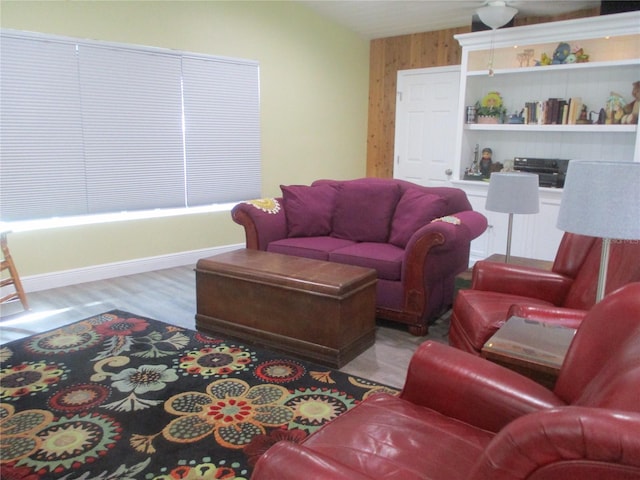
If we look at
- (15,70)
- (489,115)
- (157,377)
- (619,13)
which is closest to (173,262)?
(15,70)

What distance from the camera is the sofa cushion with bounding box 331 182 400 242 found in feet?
12.5

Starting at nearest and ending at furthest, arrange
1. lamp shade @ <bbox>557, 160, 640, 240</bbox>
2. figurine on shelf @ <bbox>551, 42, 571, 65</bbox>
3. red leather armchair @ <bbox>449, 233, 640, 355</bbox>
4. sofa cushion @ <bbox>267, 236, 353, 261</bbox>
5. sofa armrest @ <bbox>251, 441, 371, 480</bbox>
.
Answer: sofa armrest @ <bbox>251, 441, 371, 480</bbox>, lamp shade @ <bbox>557, 160, 640, 240</bbox>, red leather armchair @ <bbox>449, 233, 640, 355</bbox>, sofa cushion @ <bbox>267, 236, 353, 261</bbox>, figurine on shelf @ <bbox>551, 42, 571, 65</bbox>

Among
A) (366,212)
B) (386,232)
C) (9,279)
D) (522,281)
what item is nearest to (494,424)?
(522,281)

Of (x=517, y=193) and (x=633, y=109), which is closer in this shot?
(x=517, y=193)

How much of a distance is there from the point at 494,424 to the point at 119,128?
405cm

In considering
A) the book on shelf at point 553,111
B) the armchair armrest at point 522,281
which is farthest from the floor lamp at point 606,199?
the book on shelf at point 553,111

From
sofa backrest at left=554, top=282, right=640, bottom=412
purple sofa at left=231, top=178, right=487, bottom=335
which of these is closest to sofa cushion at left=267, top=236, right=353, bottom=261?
purple sofa at left=231, top=178, right=487, bottom=335

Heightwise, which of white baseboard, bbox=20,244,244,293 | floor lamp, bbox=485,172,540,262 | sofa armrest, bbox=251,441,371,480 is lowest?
white baseboard, bbox=20,244,244,293

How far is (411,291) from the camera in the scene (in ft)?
10.5

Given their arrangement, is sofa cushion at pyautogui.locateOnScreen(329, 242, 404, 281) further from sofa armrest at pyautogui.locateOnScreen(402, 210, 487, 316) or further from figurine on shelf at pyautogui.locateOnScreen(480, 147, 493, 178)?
figurine on shelf at pyautogui.locateOnScreen(480, 147, 493, 178)

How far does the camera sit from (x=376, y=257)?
336 centimetres

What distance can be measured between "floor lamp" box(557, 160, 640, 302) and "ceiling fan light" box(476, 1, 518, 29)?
13.0 feet

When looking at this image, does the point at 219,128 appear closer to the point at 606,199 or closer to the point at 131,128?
the point at 131,128

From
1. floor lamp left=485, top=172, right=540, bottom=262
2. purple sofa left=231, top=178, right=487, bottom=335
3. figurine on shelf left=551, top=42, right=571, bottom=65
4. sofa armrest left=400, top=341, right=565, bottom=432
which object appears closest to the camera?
sofa armrest left=400, top=341, right=565, bottom=432
